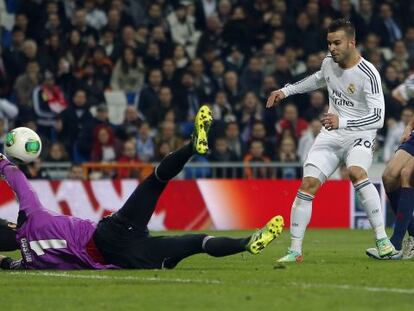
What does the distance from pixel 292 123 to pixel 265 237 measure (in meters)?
12.0

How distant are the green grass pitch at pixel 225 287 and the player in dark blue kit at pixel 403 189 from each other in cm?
65

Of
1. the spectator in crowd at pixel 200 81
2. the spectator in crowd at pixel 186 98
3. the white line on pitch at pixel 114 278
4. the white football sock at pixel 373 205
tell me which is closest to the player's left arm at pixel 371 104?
the white football sock at pixel 373 205

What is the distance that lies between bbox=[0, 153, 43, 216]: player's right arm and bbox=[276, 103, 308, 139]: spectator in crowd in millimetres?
11366

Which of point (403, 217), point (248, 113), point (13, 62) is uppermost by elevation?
point (13, 62)

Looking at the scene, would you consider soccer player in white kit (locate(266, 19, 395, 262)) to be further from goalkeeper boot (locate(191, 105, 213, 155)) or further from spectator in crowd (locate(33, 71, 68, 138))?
spectator in crowd (locate(33, 71, 68, 138))

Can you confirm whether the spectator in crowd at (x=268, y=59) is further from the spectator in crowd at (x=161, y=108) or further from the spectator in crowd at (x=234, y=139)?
the spectator in crowd at (x=161, y=108)

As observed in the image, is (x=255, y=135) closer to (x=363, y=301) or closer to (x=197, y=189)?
(x=197, y=189)

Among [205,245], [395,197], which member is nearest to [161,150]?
[395,197]

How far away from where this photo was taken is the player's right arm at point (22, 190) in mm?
10891

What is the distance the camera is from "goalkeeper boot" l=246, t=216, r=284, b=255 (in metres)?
10.3

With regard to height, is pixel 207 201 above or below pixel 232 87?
below

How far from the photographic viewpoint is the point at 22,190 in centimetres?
1096

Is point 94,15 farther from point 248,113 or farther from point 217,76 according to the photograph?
point 248,113

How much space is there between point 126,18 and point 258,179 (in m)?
4.83
